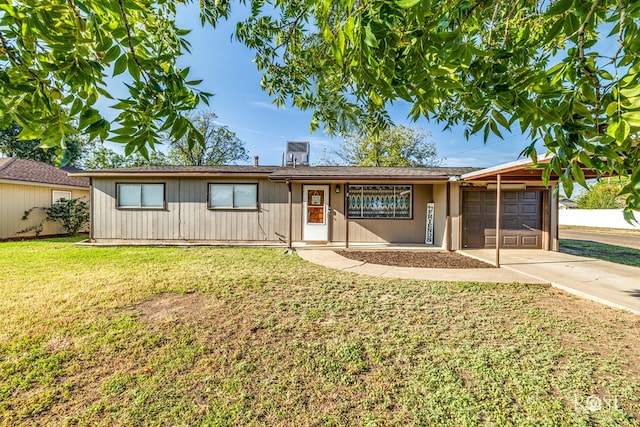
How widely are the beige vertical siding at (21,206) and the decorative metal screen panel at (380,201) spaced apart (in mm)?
12839

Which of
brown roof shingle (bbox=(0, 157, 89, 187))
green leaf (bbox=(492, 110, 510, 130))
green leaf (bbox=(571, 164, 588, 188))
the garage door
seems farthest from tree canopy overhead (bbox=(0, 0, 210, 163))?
brown roof shingle (bbox=(0, 157, 89, 187))

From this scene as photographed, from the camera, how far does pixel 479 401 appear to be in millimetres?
2125

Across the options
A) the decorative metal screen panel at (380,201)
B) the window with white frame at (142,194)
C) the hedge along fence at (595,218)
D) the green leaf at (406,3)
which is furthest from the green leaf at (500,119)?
the hedge along fence at (595,218)

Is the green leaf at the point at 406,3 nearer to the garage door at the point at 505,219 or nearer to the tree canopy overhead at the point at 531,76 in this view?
the tree canopy overhead at the point at 531,76

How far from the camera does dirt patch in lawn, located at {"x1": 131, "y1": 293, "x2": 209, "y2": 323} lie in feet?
11.6

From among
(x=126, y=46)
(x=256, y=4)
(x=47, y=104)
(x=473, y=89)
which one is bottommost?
(x=47, y=104)

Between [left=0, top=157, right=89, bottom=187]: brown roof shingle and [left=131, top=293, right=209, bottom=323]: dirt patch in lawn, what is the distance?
1065 cm

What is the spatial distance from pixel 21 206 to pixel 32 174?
1659 mm

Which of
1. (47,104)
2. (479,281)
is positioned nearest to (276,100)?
(47,104)

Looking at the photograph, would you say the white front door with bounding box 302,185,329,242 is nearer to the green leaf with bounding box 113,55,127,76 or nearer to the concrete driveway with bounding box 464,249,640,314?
the concrete driveway with bounding box 464,249,640,314

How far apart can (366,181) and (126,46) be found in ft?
25.0

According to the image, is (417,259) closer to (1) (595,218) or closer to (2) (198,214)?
(2) (198,214)

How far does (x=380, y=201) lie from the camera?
9.66 meters

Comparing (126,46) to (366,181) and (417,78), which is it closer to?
(417,78)
